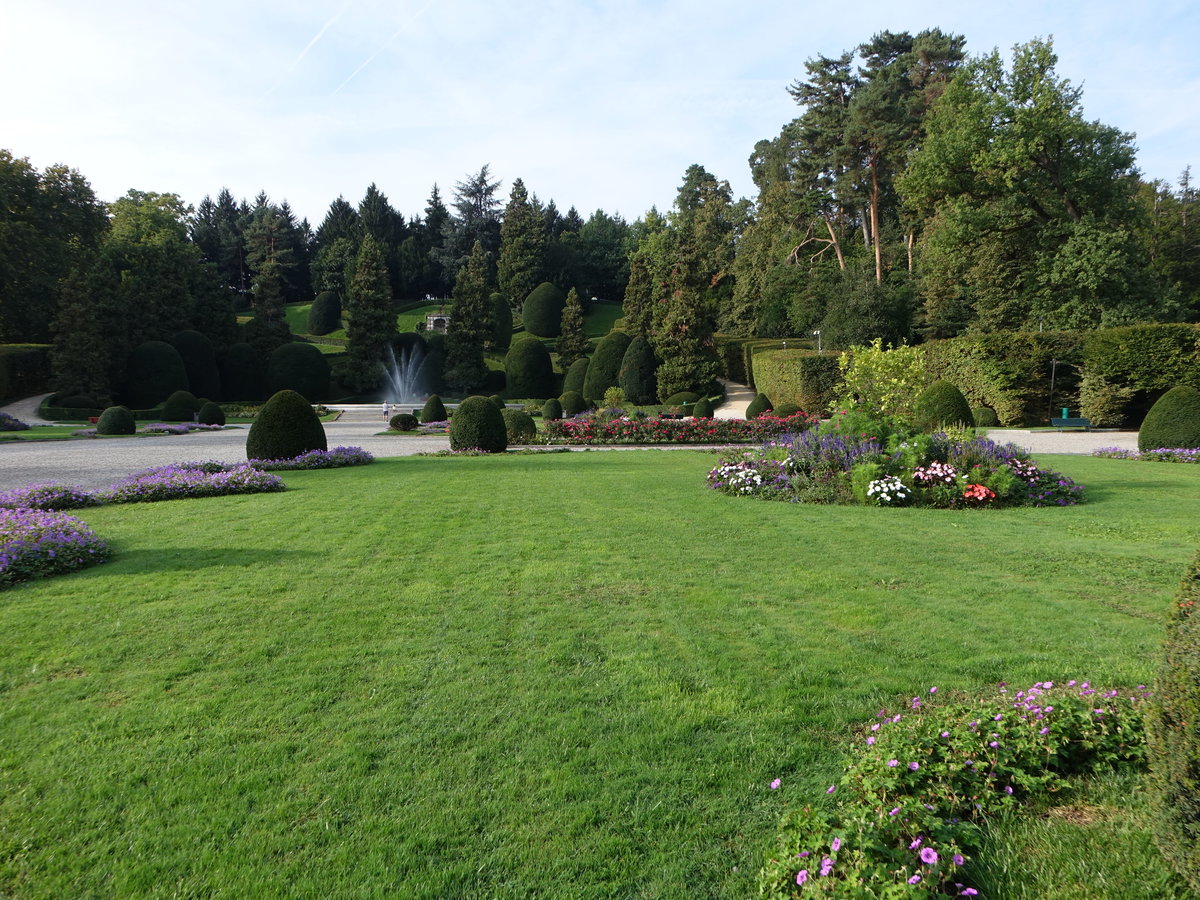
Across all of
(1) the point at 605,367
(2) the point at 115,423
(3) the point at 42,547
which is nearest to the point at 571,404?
(1) the point at 605,367

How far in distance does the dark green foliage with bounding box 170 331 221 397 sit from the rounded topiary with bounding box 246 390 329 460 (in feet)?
93.1

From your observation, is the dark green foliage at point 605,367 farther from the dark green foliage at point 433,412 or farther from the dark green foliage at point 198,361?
the dark green foliage at point 198,361

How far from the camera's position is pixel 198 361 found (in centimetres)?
3781

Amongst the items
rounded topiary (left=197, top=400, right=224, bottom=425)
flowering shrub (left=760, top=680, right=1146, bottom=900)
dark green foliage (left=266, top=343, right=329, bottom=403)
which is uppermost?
dark green foliage (left=266, top=343, right=329, bottom=403)

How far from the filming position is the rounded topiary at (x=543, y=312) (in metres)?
54.2

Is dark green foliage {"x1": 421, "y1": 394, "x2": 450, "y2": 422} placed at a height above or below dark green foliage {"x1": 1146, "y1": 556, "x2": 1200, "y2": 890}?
above

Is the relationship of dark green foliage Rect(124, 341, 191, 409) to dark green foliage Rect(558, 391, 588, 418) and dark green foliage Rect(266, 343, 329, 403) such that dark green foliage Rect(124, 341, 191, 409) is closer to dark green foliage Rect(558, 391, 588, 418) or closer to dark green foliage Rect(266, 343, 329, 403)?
dark green foliage Rect(266, 343, 329, 403)

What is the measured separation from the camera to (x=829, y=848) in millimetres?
2111

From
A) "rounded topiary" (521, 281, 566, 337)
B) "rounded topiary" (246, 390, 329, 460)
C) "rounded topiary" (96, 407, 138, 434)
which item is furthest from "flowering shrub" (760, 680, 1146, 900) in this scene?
"rounded topiary" (521, 281, 566, 337)

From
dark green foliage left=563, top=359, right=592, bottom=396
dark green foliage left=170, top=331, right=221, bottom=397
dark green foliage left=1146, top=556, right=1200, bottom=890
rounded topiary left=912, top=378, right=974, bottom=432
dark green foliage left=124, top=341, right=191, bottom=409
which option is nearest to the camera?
dark green foliage left=1146, top=556, right=1200, bottom=890

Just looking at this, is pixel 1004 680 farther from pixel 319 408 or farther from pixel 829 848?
pixel 319 408

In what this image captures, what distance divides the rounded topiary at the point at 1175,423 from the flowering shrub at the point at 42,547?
17313mm

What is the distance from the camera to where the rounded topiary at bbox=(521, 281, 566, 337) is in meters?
54.2

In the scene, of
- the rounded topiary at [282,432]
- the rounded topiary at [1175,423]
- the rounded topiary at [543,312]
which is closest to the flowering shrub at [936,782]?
the rounded topiary at [282,432]
